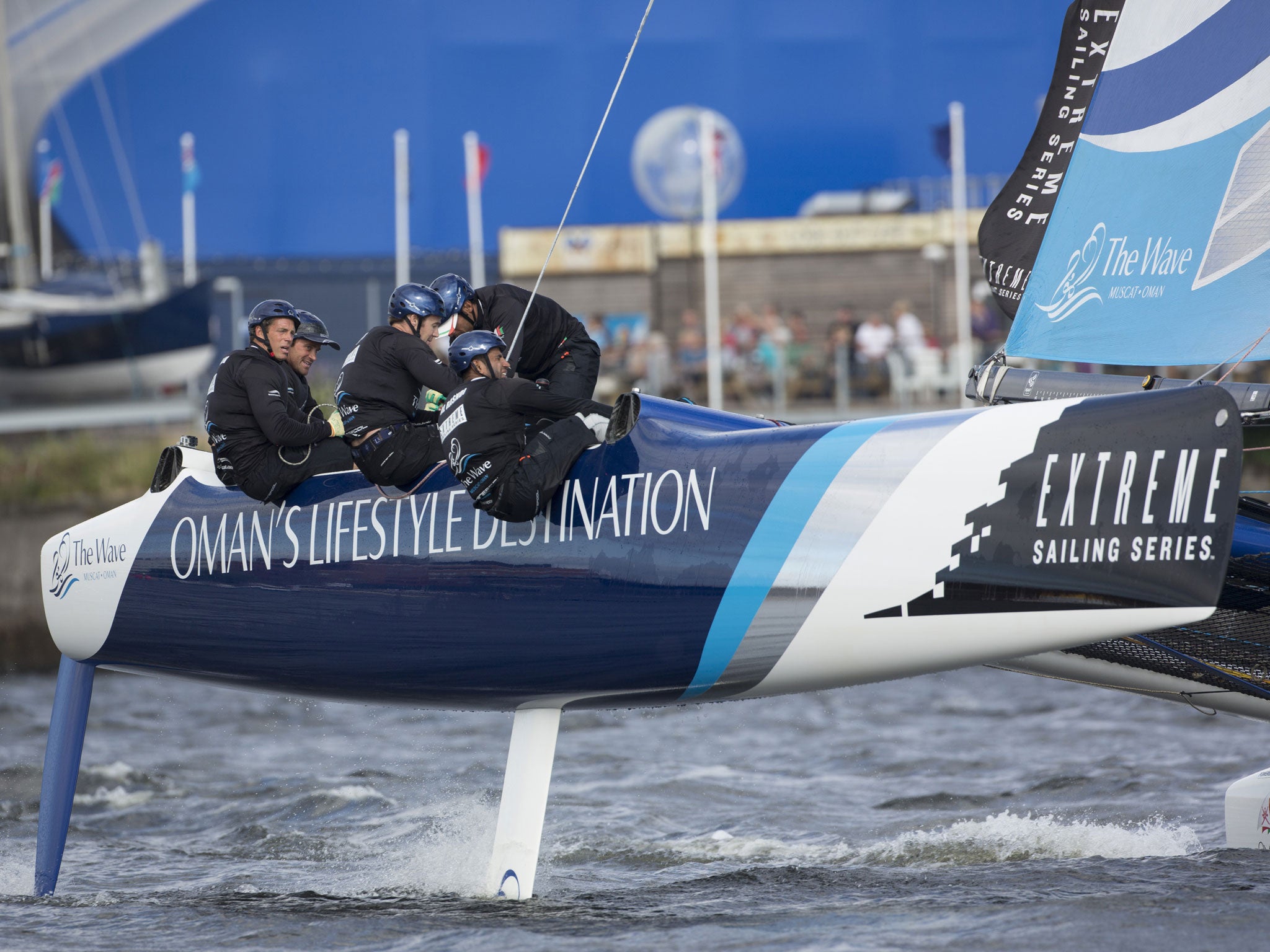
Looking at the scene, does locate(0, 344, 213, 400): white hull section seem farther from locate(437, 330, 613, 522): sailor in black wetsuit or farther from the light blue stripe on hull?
the light blue stripe on hull

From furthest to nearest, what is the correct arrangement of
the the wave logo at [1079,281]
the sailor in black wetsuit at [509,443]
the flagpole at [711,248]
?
the flagpole at [711,248]
the the wave logo at [1079,281]
the sailor in black wetsuit at [509,443]

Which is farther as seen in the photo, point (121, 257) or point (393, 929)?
point (121, 257)

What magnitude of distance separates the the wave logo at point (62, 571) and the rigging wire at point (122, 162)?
20.4m

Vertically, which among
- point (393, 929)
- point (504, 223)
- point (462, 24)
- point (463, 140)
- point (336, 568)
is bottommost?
point (393, 929)

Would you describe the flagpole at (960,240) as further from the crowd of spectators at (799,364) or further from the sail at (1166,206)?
the sail at (1166,206)

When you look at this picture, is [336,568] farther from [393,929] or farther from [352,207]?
[352,207]

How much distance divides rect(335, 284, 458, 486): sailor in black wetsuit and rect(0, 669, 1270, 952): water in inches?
58.0

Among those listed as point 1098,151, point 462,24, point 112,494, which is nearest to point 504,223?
point 462,24

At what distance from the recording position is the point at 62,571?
6020 mm

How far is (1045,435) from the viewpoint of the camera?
13.2ft

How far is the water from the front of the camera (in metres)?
4.33

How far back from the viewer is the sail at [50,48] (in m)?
21.8

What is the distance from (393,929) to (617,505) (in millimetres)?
1431

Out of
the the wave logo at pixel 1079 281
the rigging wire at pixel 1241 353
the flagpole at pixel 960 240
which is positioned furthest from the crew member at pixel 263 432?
the flagpole at pixel 960 240
